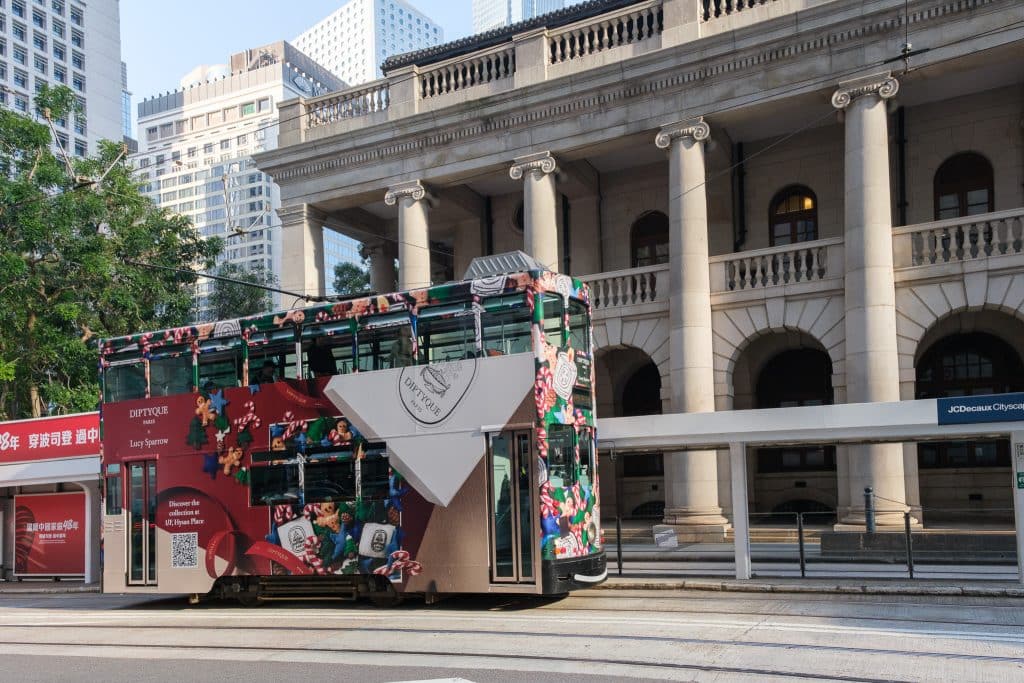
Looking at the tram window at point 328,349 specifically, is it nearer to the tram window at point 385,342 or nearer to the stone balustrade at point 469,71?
the tram window at point 385,342

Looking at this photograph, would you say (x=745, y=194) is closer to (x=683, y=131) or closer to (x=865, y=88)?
(x=683, y=131)

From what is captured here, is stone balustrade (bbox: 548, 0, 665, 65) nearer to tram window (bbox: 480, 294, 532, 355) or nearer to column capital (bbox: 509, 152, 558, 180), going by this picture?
column capital (bbox: 509, 152, 558, 180)

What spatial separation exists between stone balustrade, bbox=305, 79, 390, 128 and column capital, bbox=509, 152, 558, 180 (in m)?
4.80

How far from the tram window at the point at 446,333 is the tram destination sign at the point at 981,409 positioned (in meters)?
7.09

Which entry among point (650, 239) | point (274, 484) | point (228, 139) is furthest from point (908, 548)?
point (228, 139)

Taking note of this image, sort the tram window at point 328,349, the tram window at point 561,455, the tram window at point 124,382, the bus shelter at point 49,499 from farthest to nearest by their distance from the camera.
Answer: the bus shelter at point 49,499
the tram window at point 124,382
the tram window at point 328,349
the tram window at point 561,455

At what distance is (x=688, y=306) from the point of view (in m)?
22.8

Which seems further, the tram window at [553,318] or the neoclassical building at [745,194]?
the neoclassical building at [745,194]

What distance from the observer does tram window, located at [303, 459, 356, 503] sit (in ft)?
48.9

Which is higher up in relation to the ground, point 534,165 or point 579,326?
point 534,165

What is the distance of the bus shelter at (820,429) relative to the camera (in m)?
14.6

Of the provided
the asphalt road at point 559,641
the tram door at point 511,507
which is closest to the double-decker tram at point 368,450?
the tram door at point 511,507

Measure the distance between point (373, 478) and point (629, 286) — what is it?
37.6ft

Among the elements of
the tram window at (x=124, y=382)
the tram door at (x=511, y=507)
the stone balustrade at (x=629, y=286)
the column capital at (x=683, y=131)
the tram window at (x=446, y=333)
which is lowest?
the tram door at (x=511, y=507)
